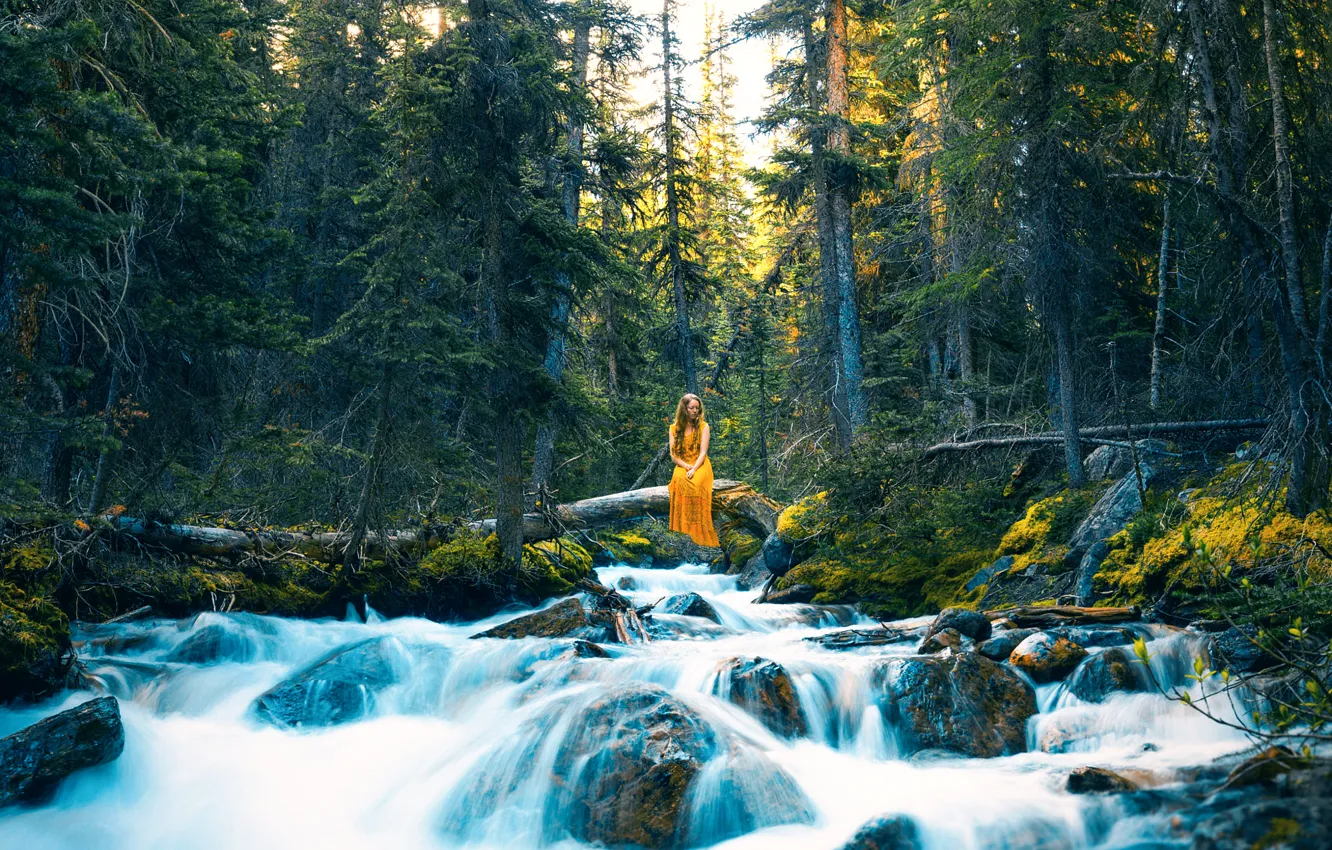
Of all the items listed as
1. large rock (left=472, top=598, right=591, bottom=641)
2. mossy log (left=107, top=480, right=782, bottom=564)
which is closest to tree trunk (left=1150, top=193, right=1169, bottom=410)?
mossy log (left=107, top=480, right=782, bottom=564)

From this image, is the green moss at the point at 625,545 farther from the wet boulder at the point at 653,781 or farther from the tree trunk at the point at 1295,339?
the tree trunk at the point at 1295,339

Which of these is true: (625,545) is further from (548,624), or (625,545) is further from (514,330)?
(548,624)

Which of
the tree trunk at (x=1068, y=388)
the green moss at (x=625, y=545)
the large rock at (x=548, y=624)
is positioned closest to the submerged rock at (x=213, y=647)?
the large rock at (x=548, y=624)

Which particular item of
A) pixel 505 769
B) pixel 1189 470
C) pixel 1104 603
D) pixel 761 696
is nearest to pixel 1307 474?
pixel 1104 603

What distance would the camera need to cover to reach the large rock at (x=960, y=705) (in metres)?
7.09

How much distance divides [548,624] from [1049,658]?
5747mm

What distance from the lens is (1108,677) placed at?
722cm

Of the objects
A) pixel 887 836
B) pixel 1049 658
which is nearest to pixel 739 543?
pixel 1049 658

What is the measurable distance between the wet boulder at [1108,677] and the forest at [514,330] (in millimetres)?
656

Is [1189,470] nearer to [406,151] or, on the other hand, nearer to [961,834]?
[961,834]

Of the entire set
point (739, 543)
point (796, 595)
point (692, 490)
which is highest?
point (692, 490)

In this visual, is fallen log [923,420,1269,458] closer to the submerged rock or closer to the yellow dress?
the yellow dress

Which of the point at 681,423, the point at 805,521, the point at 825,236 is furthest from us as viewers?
the point at 825,236

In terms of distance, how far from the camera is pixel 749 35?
2098 cm
